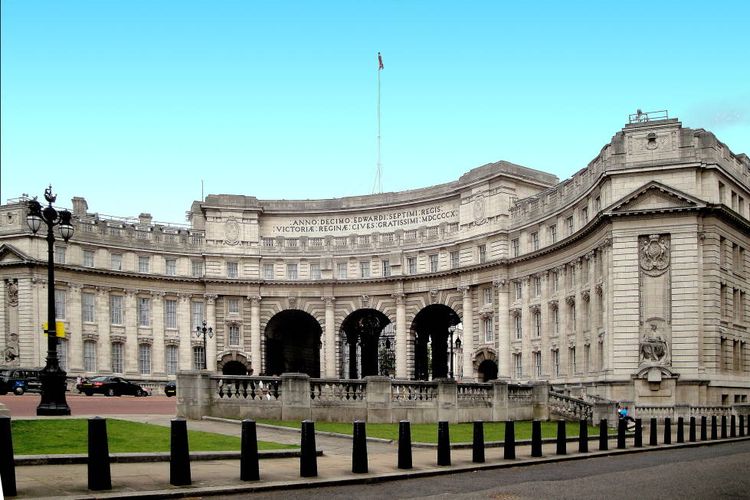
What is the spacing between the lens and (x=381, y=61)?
88250mm

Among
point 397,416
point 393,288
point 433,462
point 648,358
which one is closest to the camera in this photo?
point 433,462

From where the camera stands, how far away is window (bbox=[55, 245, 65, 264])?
73.2 meters

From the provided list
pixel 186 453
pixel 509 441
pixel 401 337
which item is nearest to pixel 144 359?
pixel 401 337

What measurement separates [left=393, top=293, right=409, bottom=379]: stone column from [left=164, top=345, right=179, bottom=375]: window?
19.8 meters

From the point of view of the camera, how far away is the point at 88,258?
75562 mm

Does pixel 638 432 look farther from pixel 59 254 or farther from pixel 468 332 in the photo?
pixel 59 254

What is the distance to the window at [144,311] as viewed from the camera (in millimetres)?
78938

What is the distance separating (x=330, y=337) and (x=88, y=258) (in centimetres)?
2260

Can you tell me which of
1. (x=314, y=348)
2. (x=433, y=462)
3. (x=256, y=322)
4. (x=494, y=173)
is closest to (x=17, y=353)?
Result: (x=256, y=322)

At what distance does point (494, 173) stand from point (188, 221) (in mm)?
33349

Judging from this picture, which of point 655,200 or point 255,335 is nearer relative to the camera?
point 655,200

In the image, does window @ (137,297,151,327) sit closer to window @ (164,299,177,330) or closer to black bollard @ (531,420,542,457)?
window @ (164,299,177,330)

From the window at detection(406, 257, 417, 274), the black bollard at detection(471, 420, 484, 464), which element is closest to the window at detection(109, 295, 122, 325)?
the window at detection(406, 257, 417, 274)

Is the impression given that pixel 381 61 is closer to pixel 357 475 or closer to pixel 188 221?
pixel 188 221
